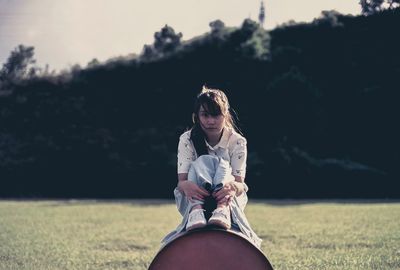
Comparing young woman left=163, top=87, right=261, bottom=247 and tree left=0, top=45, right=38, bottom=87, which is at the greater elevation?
tree left=0, top=45, right=38, bottom=87

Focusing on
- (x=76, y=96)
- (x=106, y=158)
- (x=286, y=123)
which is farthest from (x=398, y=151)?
(x=76, y=96)

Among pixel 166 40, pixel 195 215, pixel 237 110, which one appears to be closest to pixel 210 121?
pixel 195 215

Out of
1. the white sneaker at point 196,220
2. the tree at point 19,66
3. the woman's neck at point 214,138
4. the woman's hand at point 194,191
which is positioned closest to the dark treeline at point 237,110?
the tree at point 19,66

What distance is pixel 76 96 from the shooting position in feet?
67.2

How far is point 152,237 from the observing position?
741cm

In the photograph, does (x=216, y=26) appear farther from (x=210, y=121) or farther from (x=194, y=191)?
(x=194, y=191)

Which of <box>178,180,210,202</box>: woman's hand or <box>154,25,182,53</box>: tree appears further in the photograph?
<box>154,25,182,53</box>: tree

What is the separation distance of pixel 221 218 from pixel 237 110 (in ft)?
55.2

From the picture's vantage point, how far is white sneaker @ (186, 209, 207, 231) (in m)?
2.80

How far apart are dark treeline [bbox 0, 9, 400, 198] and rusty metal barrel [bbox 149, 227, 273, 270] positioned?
1432 cm

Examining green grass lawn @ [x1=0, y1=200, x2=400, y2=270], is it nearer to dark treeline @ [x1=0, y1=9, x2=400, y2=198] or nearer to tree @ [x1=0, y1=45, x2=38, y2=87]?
dark treeline @ [x1=0, y1=9, x2=400, y2=198]

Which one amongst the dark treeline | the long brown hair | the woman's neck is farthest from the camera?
the dark treeline

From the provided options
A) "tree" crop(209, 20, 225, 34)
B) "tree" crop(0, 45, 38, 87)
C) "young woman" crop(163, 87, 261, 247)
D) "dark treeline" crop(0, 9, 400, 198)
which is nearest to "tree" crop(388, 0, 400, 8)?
"dark treeline" crop(0, 9, 400, 198)

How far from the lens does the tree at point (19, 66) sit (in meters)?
21.1
